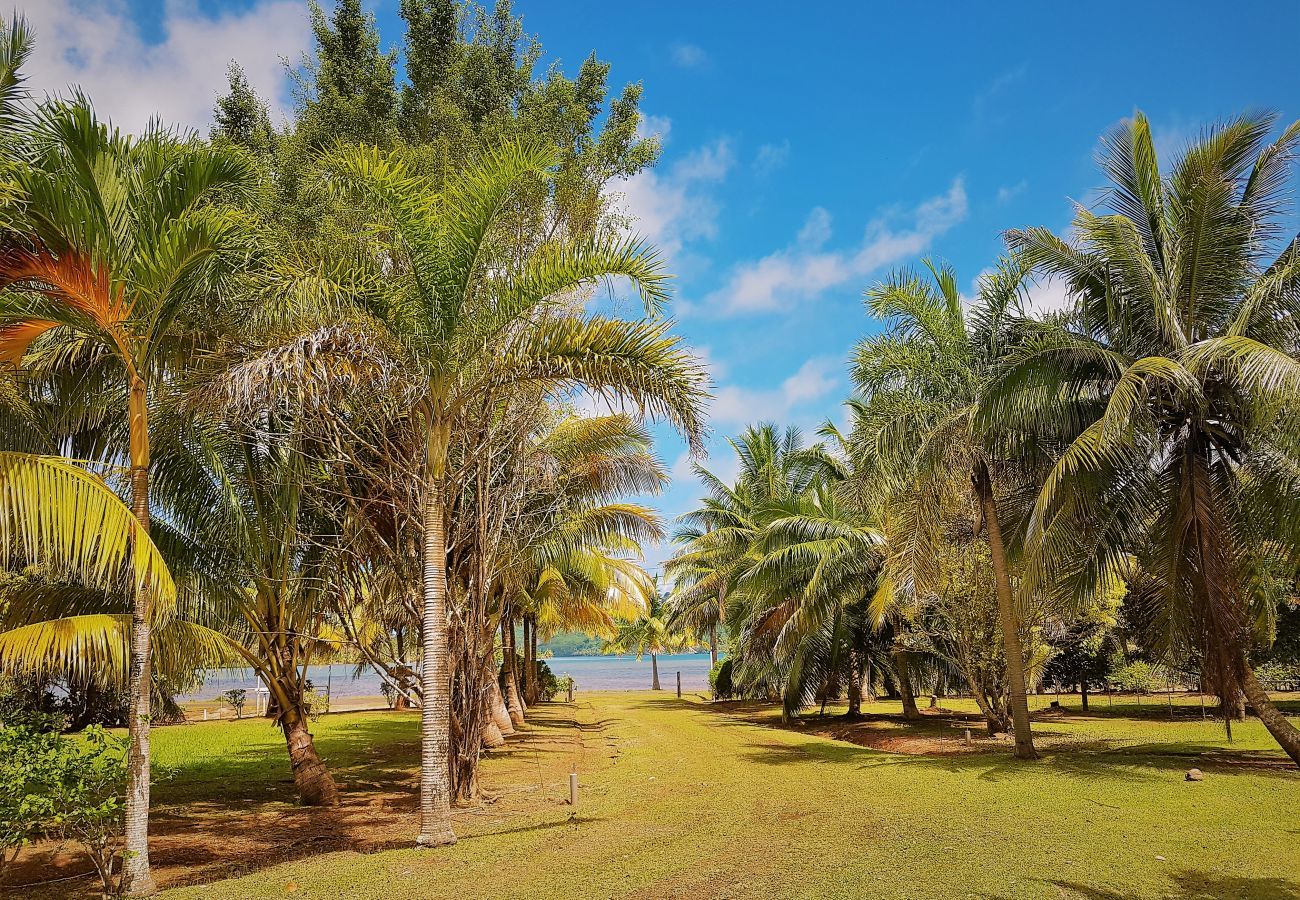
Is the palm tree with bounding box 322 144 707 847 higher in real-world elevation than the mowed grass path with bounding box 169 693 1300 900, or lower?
higher

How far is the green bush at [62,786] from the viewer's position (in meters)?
6.63

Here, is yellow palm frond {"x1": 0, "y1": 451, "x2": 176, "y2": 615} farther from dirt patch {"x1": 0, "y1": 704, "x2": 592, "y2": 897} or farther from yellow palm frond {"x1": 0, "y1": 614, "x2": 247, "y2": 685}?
dirt patch {"x1": 0, "y1": 704, "x2": 592, "y2": 897}

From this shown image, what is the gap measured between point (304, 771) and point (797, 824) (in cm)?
776

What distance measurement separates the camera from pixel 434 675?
905 centimetres

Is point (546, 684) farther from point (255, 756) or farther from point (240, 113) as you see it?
point (240, 113)

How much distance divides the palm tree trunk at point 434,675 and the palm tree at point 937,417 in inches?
318

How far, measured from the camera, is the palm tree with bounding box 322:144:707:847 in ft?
29.0

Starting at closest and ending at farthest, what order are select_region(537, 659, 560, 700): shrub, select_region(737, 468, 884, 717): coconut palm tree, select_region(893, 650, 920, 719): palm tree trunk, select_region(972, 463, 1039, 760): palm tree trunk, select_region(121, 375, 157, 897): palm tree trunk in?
select_region(121, 375, 157, 897): palm tree trunk < select_region(972, 463, 1039, 760): palm tree trunk < select_region(737, 468, 884, 717): coconut palm tree < select_region(893, 650, 920, 719): palm tree trunk < select_region(537, 659, 560, 700): shrub

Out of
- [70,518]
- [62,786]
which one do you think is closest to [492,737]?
[62,786]

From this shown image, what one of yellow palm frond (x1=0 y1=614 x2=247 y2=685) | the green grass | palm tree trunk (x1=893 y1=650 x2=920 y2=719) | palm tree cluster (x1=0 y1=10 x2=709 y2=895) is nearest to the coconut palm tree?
palm tree trunk (x1=893 y1=650 x2=920 y2=719)

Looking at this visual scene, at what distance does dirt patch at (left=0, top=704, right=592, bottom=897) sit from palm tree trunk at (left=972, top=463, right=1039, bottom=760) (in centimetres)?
776

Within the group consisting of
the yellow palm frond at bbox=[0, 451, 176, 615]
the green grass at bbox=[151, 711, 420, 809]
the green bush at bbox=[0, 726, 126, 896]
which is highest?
the yellow palm frond at bbox=[0, 451, 176, 615]

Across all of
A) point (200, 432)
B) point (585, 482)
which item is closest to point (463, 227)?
point (200, 432)

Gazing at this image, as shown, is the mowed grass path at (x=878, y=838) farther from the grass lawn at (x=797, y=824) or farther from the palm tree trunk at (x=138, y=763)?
the palm tree trunk at (x=138, y=763)
